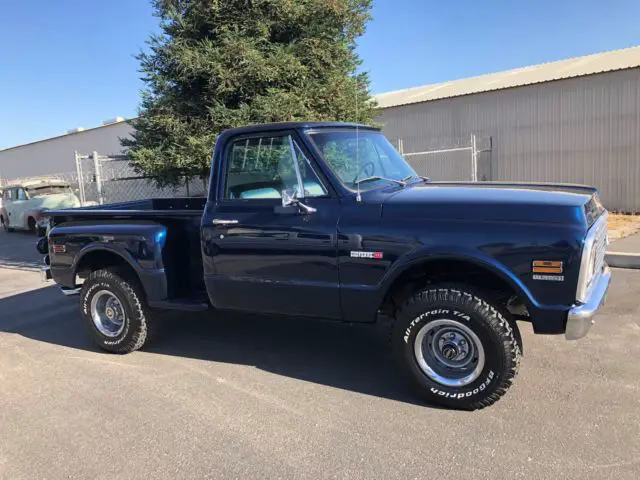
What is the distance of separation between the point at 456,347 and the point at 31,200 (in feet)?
56.6

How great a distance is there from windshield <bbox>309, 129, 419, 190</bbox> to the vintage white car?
14.9 meters

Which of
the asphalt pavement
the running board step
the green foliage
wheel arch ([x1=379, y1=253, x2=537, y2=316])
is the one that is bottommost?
the asphalt pavement

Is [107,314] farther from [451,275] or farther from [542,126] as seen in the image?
[542,126]

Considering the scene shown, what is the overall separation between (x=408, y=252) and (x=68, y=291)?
12.1ft

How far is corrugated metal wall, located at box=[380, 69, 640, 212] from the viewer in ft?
46.9

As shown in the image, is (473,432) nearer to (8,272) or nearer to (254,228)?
(254,228)

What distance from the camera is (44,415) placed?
12.9 feet

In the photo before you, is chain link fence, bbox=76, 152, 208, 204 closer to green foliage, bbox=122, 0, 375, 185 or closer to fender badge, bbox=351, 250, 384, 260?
green foliage, bbox=122, 0, 375, 185

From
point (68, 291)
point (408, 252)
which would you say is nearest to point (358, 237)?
point (408, 252)

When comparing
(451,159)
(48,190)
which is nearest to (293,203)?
(451,159)

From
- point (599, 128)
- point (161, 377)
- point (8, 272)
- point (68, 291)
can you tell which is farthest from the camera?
point (599, 128)

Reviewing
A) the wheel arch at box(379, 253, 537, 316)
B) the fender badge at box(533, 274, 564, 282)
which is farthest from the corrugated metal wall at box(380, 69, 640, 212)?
the fender badge at box(533, 274, 564, 282)

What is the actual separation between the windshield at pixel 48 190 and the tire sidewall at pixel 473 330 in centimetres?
1725

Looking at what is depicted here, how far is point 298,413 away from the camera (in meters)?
3.73
